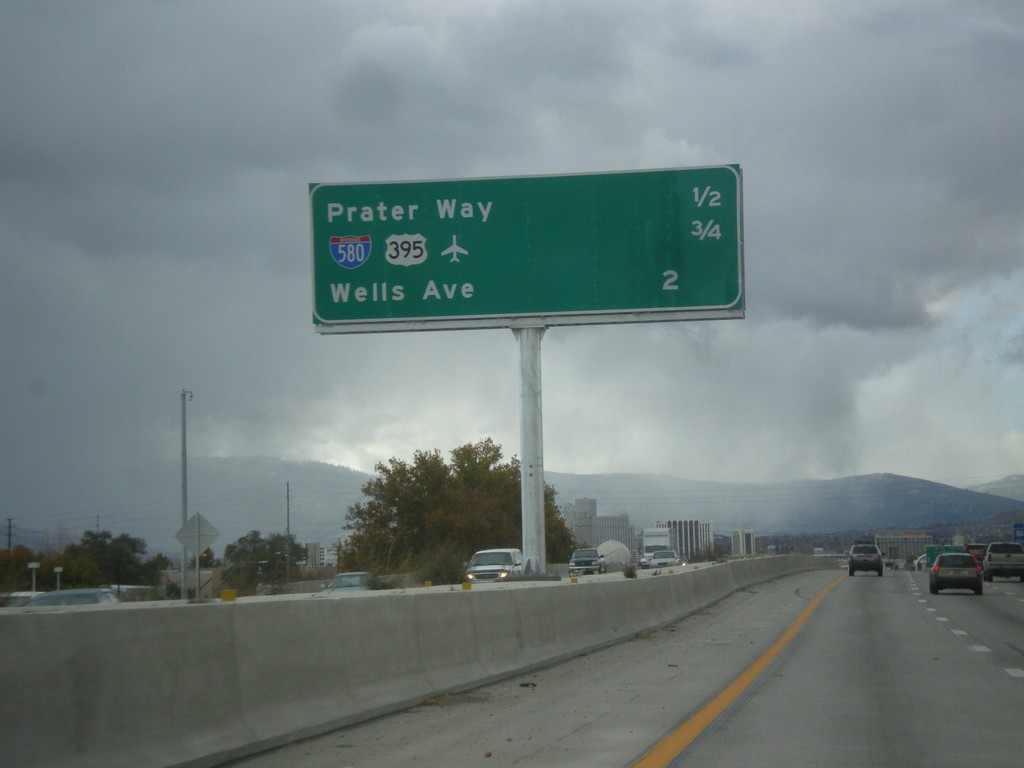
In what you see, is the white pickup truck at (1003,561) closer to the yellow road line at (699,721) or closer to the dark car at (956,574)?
the dark car at (956,574)

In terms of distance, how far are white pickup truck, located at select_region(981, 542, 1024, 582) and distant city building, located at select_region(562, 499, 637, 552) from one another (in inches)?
3413

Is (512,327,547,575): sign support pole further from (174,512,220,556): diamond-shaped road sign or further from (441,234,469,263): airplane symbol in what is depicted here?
(174,512,220,556): diamond-shaped road sign

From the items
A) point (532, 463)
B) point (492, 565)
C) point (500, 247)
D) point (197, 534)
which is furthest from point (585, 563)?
point (500, 247)

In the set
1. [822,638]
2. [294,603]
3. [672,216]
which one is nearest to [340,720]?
[294,603]

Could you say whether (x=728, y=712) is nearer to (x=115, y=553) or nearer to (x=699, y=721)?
(x=699, y=721)

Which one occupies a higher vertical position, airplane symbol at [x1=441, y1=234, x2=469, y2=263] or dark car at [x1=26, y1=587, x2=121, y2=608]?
airplane symbol at [x1=441, y1=234, x2=469, y2=263]

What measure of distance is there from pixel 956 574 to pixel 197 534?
23.0m

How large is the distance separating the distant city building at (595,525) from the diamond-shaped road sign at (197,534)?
356 ft

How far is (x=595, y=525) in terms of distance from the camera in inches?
Answer: 6196

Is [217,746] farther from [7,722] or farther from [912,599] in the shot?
[912,599]

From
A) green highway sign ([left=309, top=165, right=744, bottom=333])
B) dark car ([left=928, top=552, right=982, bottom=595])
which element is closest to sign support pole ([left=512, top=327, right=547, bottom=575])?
green highway sign ([left=309, top=165, right=744, bottom=333])

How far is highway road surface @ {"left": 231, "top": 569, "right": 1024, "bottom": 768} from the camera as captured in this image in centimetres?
854

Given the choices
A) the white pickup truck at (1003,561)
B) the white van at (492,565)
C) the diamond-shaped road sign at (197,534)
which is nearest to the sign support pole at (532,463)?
the diamond-shaped road sign at (197,534)

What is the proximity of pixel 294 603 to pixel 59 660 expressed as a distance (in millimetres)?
2640
